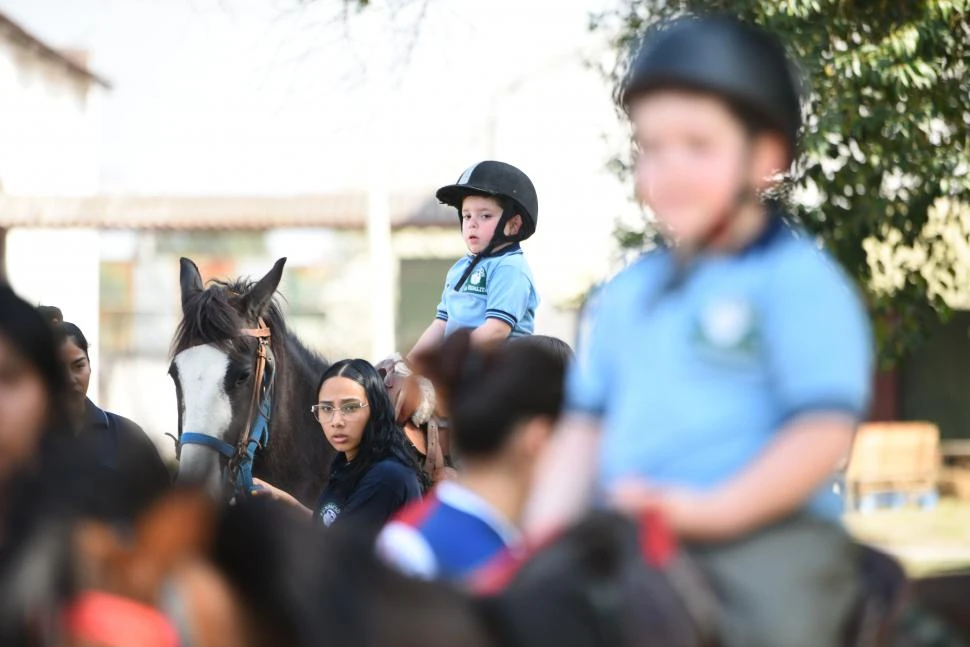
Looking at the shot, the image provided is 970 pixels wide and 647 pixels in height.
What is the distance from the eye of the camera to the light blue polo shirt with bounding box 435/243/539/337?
5.69 meters

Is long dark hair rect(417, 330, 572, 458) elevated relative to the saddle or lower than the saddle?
elevated

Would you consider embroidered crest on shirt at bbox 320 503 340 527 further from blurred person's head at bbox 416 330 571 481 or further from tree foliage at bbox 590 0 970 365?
tree foliage at bbox 590 0 970 365

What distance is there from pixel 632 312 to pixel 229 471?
4.18 meters

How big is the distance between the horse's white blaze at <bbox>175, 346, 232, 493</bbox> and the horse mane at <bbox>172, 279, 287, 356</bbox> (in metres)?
0.08

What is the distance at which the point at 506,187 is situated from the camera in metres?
5.95

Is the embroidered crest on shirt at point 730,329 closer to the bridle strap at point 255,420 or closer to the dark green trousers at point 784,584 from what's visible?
the dark green trousers at point 784,584

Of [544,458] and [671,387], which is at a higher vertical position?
[671,387]

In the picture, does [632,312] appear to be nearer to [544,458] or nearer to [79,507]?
[544,458]

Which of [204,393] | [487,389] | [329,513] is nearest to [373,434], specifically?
[329,513]

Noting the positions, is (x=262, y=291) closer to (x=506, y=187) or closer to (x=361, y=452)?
(x=361, y=452)

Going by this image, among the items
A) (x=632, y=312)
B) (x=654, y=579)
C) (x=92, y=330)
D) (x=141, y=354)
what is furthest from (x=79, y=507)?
(x=141, y=354)

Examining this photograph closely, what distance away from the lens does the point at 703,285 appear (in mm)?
2438

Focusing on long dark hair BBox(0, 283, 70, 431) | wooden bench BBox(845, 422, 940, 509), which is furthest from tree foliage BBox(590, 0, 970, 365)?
wooden bench BBox(845, 422, 940, 509)

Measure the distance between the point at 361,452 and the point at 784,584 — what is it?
3.77 meters
